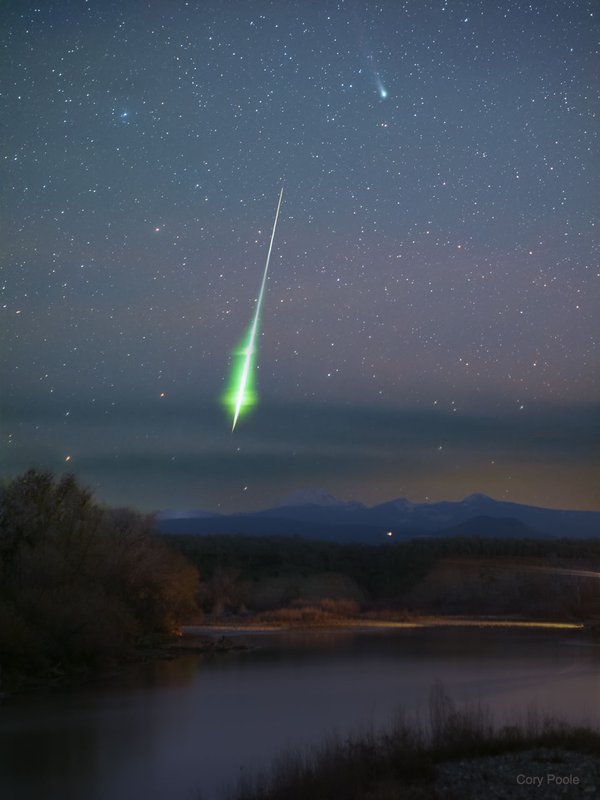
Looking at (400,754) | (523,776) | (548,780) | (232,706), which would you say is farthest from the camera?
(232,706)

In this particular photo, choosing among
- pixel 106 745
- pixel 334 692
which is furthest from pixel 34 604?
pixel 106 745

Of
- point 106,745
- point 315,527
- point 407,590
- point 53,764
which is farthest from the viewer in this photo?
point 315,527

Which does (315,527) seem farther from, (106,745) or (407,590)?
(106,745)

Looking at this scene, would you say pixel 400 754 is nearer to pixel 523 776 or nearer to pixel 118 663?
pixel 523 776

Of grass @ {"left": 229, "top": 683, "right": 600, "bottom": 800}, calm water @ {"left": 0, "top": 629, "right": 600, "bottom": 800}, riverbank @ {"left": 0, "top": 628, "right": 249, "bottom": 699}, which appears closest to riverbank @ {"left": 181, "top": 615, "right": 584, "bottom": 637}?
riverbank @ {"left": 0, "top": 628, "right": 249, "bottom": 699}

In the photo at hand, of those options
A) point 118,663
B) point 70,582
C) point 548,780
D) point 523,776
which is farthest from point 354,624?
point 548,780

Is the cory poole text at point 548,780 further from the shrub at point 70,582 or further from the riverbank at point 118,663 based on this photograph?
the shrub at point 70,582
